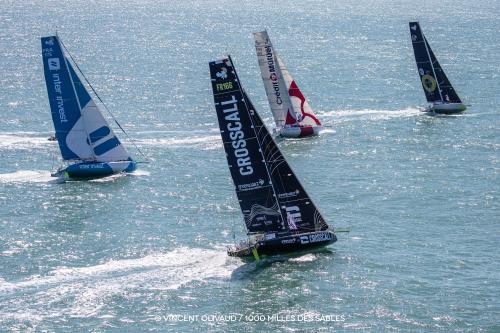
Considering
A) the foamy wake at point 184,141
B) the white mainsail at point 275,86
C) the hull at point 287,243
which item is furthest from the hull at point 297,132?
the hull at point 287,243

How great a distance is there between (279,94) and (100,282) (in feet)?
150

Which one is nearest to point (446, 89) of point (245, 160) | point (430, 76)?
point (430, 76)

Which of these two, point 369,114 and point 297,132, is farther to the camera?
point 369,114

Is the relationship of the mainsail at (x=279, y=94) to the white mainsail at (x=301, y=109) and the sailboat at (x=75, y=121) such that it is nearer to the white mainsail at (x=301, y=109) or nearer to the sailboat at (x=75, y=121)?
the white mainsail at (x=301, y=109)

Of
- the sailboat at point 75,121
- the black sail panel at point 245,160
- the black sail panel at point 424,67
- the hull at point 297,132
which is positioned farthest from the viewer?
the black sail panel at point 424,67

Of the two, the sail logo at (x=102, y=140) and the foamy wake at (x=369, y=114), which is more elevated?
the sail logo at (x=102, y=140)

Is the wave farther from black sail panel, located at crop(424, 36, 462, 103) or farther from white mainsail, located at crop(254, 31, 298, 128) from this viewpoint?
black sail panel, located at crop(424, 36, 462, 103)

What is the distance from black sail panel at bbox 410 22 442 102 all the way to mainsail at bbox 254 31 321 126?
1777cm

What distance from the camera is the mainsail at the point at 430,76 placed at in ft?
363

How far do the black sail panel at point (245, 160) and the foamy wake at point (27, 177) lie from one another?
26015 mm

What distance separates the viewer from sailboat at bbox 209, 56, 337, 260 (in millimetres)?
61906

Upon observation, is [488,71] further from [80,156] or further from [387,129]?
[80,156]

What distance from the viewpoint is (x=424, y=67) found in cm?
11406

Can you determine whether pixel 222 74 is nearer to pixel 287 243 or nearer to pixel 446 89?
pixel 287 243
